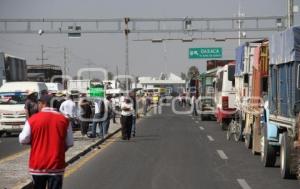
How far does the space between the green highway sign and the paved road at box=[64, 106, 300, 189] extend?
46961 millimetres

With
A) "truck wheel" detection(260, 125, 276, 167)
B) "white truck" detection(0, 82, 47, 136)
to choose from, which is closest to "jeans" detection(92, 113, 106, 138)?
"white truck" detection(0, 82, 47, 136)

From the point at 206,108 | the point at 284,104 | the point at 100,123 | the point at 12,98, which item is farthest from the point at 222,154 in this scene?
the point at 206,108

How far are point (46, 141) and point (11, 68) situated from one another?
2858 cm

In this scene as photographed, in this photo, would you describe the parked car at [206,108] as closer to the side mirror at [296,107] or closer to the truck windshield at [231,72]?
the truck windshield at [231,72]

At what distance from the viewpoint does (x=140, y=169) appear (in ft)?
50.0

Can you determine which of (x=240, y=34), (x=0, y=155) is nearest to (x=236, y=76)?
(x=0, y=155)

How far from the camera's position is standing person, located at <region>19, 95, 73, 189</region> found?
7.61m

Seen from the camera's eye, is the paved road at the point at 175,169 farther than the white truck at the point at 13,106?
No

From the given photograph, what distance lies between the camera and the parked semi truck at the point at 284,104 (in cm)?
1232

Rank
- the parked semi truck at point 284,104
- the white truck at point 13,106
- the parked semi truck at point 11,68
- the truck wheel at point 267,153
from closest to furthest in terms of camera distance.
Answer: the parked semi truck at point 284,104 → the truck wheel at point 267,153 → the white truck at point 13,106 → the parked semi truck at point 11,68

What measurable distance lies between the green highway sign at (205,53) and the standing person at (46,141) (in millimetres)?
Result: 61916

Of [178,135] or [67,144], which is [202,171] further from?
[178,135]

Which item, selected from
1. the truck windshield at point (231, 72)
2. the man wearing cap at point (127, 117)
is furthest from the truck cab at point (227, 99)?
the man wearing cap at point (127, 117)

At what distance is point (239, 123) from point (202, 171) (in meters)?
8.47
